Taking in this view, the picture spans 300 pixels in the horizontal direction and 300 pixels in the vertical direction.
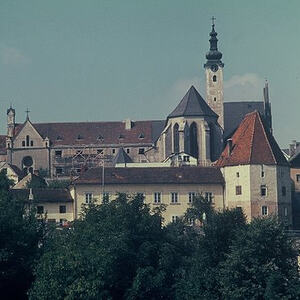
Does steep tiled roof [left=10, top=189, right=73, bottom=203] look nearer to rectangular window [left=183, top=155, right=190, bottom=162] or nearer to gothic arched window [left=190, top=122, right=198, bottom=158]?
rectangular window [left=183, top=155, right=190, bottom=162]

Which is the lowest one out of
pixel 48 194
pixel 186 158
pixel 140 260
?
pixel 140 260

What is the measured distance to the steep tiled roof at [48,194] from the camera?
116312 millimetres

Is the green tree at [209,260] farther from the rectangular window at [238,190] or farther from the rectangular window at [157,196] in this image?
the rectangular window at [157,196]

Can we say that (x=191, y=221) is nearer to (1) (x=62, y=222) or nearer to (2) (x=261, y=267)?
(1) (x=62, y=222)

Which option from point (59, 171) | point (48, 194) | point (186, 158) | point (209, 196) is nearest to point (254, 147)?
point (209, 196)

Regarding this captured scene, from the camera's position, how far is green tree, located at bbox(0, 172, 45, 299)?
70.1m

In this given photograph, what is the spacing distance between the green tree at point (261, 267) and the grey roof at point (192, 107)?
58.7m

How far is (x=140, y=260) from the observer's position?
7700cm

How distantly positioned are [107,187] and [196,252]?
1552 inches

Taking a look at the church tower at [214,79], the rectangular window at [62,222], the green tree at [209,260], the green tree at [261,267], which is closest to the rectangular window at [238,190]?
the rectangular window at [62,222]

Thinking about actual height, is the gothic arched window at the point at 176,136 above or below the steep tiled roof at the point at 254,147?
above

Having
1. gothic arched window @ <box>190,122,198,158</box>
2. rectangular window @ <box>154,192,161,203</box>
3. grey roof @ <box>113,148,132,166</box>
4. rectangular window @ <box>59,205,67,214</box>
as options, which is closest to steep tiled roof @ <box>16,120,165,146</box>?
grey roof @ <box>113,148,132,166</box>

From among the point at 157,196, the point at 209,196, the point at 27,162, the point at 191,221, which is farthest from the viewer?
the point at 27,162

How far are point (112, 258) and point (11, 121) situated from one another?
98.9 m
